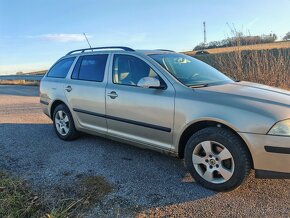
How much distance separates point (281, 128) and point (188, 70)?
1.73 m

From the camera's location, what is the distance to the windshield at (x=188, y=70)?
4337 millimetres

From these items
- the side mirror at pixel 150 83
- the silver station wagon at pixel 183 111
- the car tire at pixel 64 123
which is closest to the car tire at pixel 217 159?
the silver station wagon at pixel 183 111

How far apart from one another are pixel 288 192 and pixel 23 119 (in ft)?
21.2

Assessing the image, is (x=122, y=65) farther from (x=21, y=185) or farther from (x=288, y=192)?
(x=288, y=192)

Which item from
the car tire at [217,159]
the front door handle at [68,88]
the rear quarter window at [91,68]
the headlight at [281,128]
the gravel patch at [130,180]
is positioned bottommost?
the gravel patch at [130,180]

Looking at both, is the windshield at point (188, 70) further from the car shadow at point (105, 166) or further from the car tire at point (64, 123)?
the car tire at point (64, 123)

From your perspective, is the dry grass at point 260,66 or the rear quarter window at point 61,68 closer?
the rear quarter window at point 61,68

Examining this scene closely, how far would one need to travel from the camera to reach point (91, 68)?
546 cm

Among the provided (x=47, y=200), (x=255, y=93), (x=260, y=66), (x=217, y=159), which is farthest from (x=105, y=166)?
(x=260, y=66)

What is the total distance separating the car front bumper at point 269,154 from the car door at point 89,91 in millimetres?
2419

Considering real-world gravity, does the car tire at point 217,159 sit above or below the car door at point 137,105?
below

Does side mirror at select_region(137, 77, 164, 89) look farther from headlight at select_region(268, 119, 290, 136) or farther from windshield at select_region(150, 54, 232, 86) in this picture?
headlight at select_region(268, 119, 290, 136)

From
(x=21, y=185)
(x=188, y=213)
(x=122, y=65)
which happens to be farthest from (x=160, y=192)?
(x=122, y=65)

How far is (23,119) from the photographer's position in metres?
8.09
